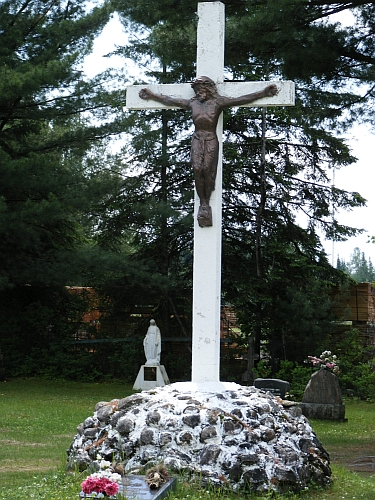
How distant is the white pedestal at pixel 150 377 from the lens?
707 inches

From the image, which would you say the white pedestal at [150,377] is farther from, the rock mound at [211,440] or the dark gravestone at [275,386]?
the rock mound at [211,440]

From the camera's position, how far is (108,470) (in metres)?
5.12

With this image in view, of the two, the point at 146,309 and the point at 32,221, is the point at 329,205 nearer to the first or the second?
the point at 146,309

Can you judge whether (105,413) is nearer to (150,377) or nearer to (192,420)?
(192,420)

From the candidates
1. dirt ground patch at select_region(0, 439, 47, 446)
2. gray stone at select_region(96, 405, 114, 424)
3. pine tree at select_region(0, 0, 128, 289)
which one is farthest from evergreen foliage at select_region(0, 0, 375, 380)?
gray stone at select_region(96, 405, 114, 424)

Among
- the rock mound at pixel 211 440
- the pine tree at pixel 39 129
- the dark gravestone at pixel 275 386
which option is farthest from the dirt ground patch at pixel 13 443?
the pine tree at pixel 39 129

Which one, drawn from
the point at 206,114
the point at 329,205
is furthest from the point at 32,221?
the point at 206,114

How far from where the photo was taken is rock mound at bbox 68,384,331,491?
5773mm

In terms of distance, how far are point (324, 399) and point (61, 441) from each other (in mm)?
5375

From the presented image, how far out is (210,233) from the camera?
6492 millimetres

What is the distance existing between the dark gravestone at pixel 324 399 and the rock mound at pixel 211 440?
23.2 ft

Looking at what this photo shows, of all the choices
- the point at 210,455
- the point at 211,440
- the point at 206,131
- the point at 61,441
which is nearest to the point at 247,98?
the point at 206,131

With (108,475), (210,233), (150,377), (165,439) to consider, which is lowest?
(108,475)

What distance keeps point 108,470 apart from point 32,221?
13094 millimetres
